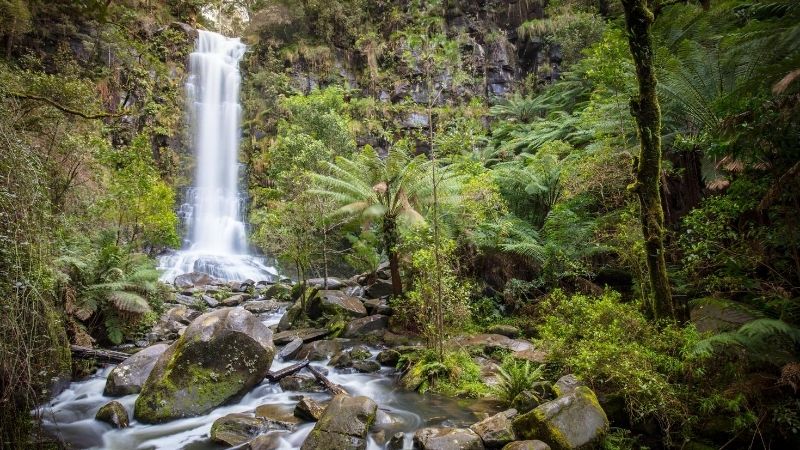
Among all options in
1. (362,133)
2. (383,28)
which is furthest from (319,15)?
(362,133)

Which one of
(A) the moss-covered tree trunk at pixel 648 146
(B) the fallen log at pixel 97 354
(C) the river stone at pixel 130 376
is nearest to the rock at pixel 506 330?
(A) the moss-covered tree trunk at pixel 648 146

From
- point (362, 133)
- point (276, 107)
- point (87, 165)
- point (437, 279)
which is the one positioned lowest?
point (437, 279)

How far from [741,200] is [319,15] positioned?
24499 millimetres

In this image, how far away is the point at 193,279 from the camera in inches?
619

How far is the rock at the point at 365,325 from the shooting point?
904 cm

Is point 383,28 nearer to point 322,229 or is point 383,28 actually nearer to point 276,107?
point 276,107

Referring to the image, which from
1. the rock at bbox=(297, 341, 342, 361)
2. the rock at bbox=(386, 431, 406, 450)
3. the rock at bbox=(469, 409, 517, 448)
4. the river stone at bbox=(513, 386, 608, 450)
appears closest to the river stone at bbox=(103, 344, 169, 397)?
the rock at bbox=(297, 341, 342, 361)

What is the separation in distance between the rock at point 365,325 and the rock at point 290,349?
1041mm

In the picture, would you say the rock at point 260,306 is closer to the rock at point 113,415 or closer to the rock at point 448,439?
the rock at point 113,415

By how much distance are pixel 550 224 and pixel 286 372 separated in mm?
5513

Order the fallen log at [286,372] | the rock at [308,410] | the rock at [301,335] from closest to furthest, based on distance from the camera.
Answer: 1. the rock at [308,410]
2. the fallen log at [286,372]
3. the rock at [301,335]

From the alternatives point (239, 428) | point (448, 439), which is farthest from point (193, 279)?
point (448, 439)

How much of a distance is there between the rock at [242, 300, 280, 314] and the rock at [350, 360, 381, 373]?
548 cm

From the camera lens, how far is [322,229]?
34.4 ft
